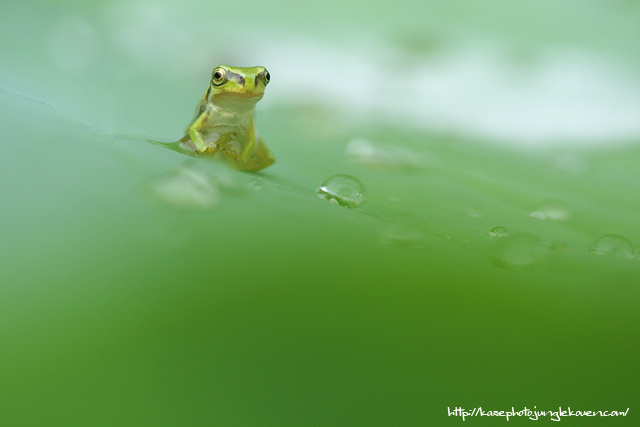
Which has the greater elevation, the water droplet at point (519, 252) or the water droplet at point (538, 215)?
the water droplet at point (538, 215)

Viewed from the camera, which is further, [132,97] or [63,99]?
[132,97]

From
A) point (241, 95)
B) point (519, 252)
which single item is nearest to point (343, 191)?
point (519, 252)

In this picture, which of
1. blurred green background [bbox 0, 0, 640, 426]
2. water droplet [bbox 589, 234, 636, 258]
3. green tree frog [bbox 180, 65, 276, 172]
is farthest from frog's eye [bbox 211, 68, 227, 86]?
water droplet [bbox 589, 234, 636, 258]

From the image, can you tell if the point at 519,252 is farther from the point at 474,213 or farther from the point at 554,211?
the point at 554,211

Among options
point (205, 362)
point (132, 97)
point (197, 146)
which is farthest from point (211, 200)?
point (132, 97)

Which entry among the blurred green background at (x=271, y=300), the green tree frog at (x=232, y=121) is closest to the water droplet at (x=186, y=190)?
the blurred green background at (x=271, y=300)

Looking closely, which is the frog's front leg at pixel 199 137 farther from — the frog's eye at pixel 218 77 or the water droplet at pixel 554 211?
the water droplet at pixel 554 211

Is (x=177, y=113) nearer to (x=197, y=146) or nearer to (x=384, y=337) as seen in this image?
(x=197, y=146)
